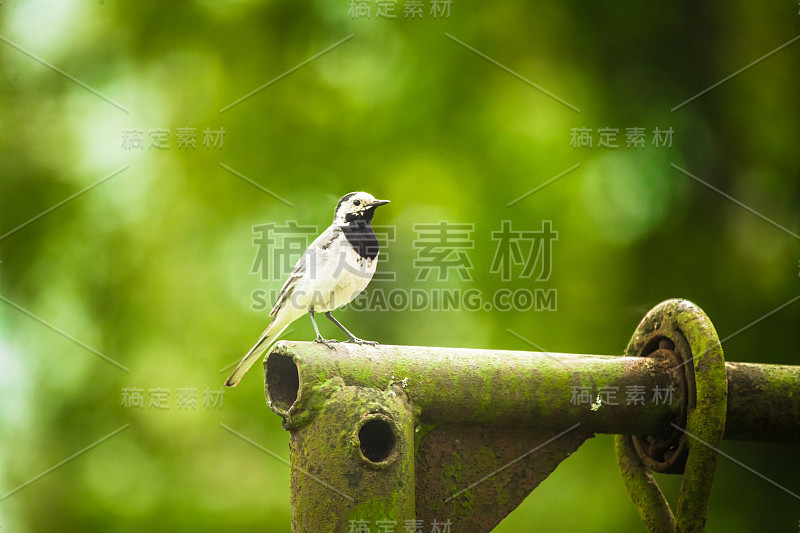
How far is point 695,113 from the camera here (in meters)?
4.80

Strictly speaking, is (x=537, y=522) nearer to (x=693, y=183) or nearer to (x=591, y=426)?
(x=693, y=183)

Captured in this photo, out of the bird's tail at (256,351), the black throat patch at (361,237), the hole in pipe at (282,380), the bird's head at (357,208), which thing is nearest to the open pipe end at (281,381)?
the hole in pipe at (282,380)

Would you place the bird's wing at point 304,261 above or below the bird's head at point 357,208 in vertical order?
below

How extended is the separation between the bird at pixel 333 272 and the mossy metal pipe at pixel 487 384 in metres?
1.43

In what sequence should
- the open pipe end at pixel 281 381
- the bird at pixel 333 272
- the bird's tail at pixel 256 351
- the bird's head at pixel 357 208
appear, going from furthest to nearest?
the bird's head at pixel 357 208 < the bird at pixel 333 272 < the bird's tail at pixel 256 351 < the open pipe end at pixel 281 381

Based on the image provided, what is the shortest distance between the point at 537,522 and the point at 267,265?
2.71 m

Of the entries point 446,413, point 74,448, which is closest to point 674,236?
point 446,413

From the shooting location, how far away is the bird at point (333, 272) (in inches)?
141
